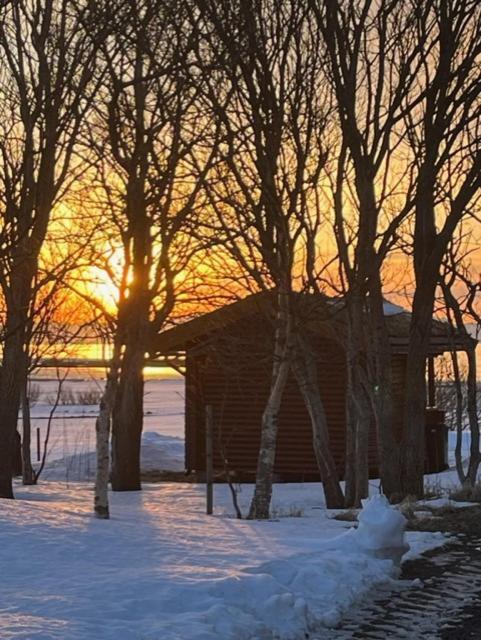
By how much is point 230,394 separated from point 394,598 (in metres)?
17.2

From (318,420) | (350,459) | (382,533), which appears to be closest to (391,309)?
(350,459)

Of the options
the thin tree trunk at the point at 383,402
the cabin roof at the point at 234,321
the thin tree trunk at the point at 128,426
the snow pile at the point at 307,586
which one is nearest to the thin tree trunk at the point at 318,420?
the thin tree trunk at the point at 383,402

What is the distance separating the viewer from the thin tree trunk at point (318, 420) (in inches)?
695

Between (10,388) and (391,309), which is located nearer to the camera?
(10,388)

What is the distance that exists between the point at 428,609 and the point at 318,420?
10052 mm

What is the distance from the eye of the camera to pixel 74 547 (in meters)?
9.45

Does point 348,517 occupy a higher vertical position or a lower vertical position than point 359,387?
lower

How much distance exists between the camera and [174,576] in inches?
320

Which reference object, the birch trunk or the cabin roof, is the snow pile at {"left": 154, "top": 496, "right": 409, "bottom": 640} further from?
the cabin roof

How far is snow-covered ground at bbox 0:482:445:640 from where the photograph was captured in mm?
6754

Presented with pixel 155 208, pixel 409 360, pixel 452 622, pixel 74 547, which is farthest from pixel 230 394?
pixel 452 622

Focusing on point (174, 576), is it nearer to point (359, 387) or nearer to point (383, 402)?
point (383, 402)

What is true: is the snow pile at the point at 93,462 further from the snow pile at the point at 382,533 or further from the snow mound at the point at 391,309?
the snow pile at the point at 382,533

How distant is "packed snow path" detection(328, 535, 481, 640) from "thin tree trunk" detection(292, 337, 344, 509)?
25.5 ft
